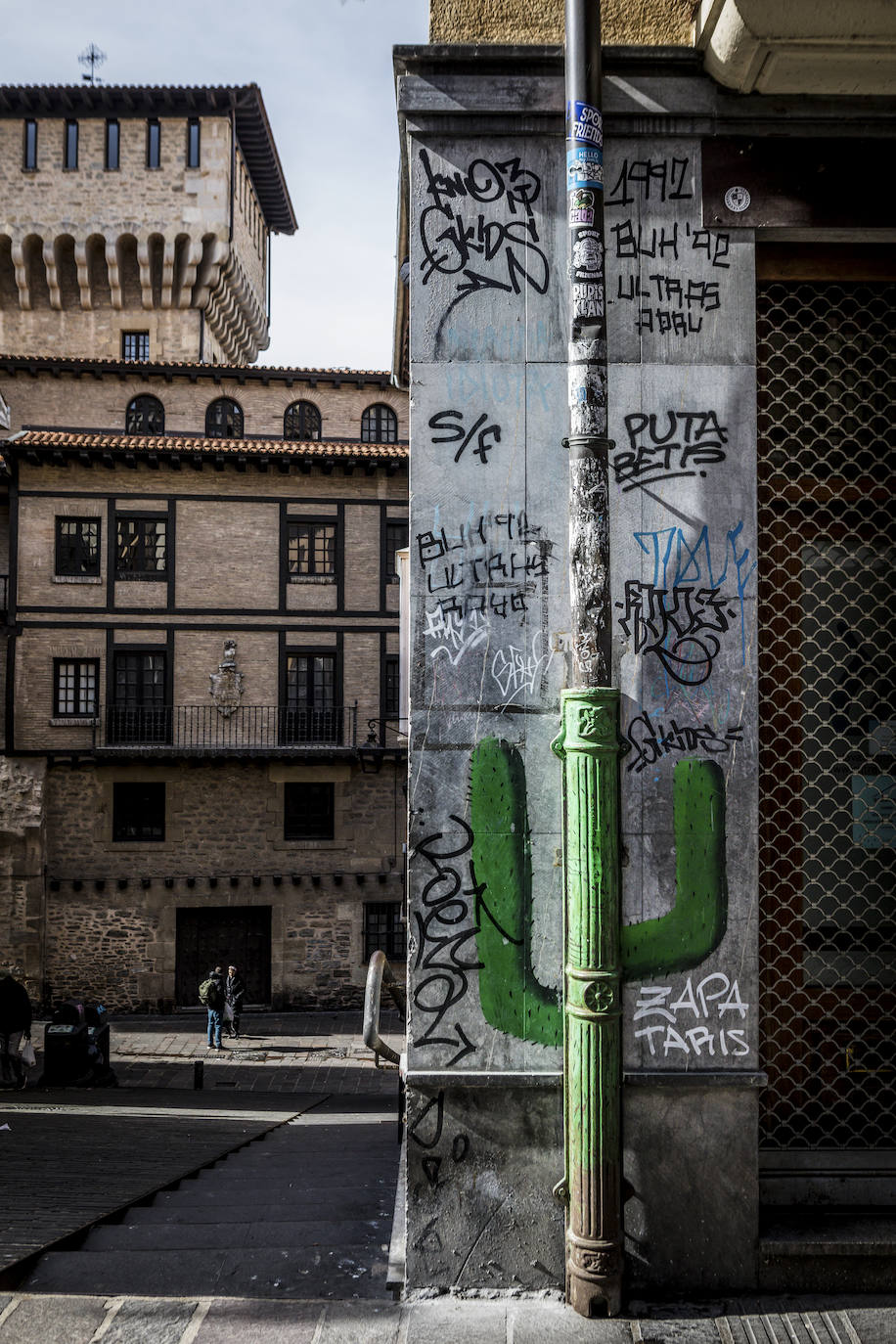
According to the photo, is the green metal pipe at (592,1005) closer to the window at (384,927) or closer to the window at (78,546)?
the window at (384,927)

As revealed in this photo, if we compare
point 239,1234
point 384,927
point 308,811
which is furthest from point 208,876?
point 239,1234

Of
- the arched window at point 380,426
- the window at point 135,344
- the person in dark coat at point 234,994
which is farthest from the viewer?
the window at point 135,344

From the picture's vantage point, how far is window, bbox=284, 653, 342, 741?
25938 mm

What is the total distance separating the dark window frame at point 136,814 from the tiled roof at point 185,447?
8234 millimetres

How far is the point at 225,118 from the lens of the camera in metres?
34.5

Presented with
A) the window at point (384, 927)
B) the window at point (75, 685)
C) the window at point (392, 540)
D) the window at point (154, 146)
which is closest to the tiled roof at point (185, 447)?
the window at point (392, 540)

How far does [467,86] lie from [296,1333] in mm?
4851

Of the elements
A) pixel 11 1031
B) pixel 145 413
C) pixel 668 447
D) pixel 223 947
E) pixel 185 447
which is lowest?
pixel 223 947

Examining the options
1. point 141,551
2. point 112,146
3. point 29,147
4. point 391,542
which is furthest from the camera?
point 112,146

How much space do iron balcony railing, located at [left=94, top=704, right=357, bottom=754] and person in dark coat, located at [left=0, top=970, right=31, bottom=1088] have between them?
11.2 m

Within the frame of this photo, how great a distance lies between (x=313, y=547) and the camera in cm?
2677

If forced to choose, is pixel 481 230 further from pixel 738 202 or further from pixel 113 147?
pixel 113 147

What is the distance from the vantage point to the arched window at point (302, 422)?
29203mm

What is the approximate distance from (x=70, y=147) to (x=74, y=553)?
1744 cm
